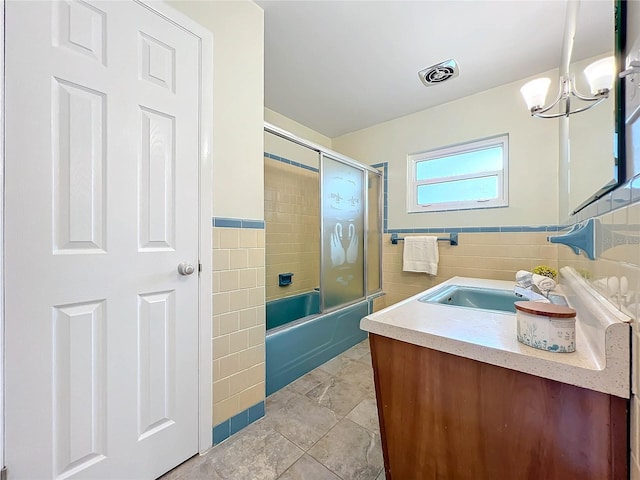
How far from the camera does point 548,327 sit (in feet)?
2.01

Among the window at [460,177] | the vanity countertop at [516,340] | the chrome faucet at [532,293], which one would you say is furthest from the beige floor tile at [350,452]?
the window at [460,177]

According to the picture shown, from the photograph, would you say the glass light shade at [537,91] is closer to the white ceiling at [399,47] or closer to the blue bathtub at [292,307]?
the white ceiling at [399,47]

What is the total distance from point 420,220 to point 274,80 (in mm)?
1838

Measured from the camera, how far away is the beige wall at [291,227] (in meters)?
2.43

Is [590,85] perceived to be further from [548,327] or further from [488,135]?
[488,135]

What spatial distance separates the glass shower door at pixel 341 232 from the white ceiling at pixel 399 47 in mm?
659

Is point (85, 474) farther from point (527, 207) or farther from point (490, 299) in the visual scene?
point (527, 207)

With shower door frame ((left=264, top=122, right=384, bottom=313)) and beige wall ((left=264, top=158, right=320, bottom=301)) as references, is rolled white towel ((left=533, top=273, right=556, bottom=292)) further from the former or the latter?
beige wall ((left=264, top=158, right=320, bottom=301))

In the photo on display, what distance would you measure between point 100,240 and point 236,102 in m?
0.88

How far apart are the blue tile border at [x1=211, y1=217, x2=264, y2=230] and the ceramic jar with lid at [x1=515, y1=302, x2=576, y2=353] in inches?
45.8

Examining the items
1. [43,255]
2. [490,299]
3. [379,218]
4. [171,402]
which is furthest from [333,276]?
[43,255]

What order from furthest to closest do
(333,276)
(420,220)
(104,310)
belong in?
(420,220), (333,276), (104,310)

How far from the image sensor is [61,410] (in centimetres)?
83

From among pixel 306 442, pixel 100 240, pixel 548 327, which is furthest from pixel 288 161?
pixel 548 327
